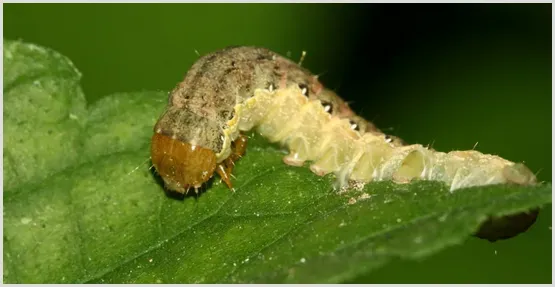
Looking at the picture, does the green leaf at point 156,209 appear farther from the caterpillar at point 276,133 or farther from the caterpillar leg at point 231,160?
the caterpillar at point 276,133

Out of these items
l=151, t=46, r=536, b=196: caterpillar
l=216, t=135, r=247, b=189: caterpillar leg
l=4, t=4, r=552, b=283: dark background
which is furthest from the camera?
l=4, t=4, r=552, b=283: dark background

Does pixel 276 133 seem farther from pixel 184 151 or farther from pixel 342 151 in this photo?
pixel 184 151

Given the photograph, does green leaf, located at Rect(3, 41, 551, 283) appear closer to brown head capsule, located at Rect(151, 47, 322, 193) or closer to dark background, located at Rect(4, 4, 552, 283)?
brown head capsule, located at Rect(151, 47, 322, 193)

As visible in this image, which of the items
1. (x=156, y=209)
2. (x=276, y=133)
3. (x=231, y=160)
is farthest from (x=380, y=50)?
(x=156, y=209)

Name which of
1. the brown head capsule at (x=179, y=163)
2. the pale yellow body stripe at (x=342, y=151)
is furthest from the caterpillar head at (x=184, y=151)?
the pale yellow body stripe at (x=342, y=151)

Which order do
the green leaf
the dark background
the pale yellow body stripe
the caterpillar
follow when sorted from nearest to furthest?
the green leaf < the pale yellow body stripe < the caterpillar < the dark background

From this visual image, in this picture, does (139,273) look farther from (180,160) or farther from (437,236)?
(437,236)

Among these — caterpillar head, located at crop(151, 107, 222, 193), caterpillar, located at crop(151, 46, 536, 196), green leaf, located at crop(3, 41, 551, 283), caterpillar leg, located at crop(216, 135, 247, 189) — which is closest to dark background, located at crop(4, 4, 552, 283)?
caterpillar, located at crop(151, 46, 536, 196)

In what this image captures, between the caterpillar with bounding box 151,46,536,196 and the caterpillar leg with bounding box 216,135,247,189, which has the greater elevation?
the caterpillar with bounding box 151,46,536,196
